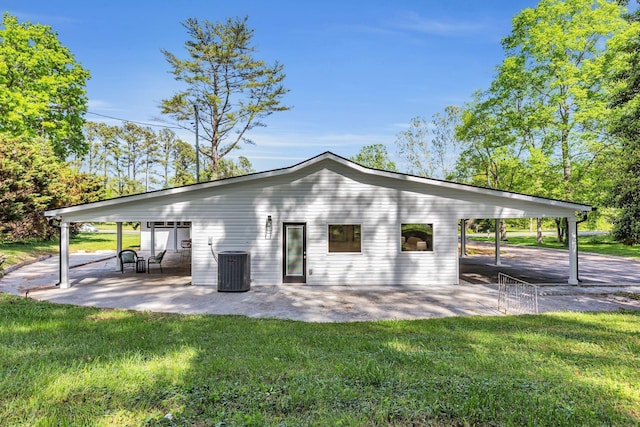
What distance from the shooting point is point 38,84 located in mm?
24719

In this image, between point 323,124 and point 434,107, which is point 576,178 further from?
point 323,124

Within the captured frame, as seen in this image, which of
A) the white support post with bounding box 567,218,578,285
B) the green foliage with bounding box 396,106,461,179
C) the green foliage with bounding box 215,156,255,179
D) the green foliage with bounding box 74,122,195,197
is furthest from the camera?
the green foliage with bounding box 215,156,255,179

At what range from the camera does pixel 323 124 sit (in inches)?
1437

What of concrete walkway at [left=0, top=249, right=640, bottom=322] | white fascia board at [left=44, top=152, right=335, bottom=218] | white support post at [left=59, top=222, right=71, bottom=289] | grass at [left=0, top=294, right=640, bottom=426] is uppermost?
white fascia board at [left=44, top=152, right=335, bottom=218]

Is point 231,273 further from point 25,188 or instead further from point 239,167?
point 239,167

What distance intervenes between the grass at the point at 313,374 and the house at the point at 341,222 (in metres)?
4.89

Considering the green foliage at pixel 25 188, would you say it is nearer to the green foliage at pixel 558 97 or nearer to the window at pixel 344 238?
the window at pixel 344 238

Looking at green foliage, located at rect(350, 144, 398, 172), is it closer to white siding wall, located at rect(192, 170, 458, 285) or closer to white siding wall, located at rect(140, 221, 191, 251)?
white siding wall, located at rect(140, 221, 191, 251)

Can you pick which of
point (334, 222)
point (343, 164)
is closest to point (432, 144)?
point (343, 164)

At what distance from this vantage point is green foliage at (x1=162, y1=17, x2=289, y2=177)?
A: 985 inches

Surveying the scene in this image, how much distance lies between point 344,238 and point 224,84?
20.5 metres

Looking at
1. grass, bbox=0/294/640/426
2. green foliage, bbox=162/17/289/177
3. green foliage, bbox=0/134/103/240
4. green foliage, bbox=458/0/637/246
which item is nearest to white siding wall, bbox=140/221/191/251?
green foliage, bbox=162/17/289/177

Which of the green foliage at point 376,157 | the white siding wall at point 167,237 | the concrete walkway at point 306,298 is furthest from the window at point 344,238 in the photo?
the green foliage at point 376,157

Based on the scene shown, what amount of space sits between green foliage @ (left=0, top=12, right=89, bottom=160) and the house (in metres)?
21.0
